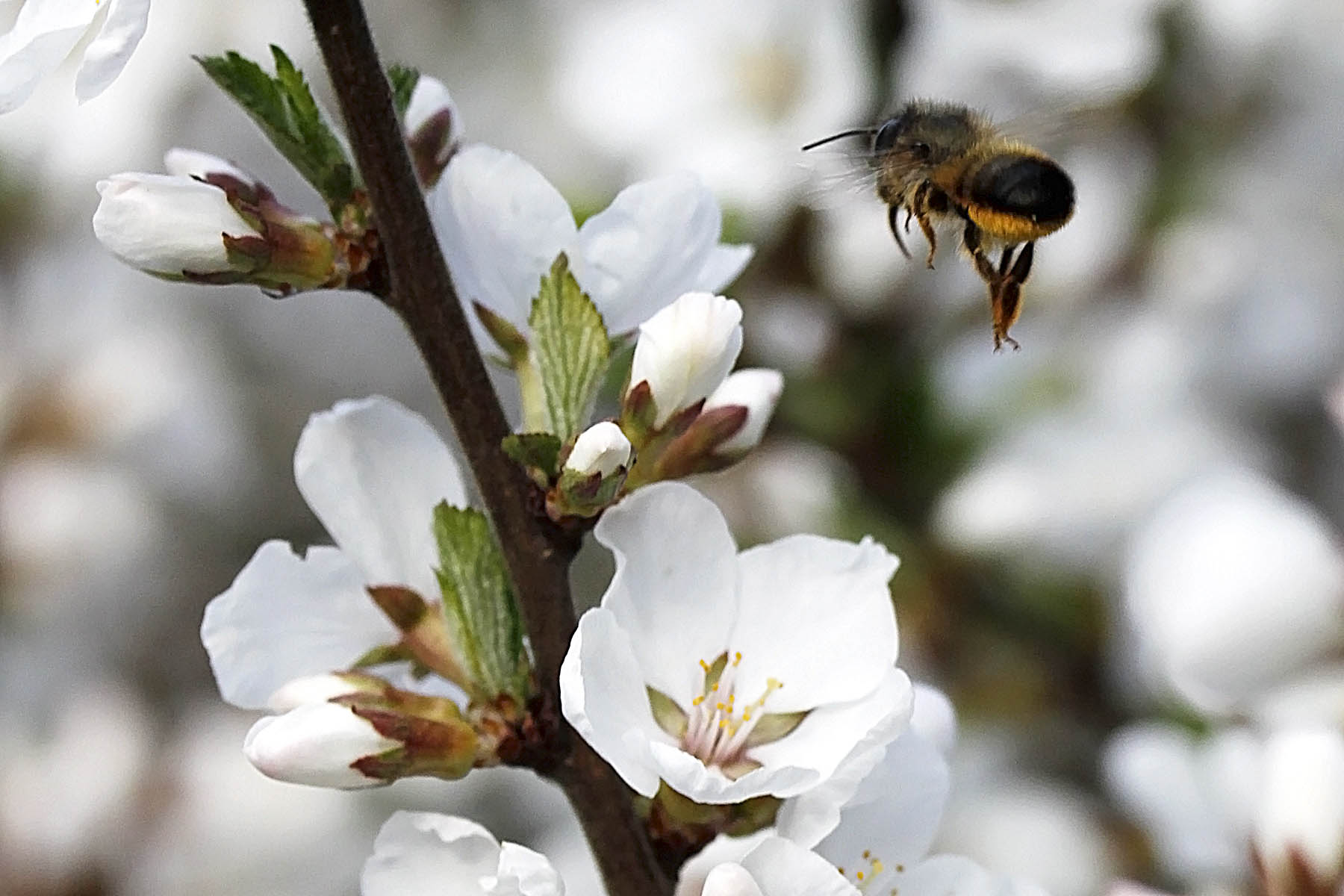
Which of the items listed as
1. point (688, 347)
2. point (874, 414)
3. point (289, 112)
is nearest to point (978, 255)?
point (688, 347)

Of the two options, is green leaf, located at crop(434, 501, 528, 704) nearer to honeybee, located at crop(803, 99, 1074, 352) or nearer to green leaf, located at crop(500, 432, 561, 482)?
green leaf, located at crop(500, 432, 561, 482)

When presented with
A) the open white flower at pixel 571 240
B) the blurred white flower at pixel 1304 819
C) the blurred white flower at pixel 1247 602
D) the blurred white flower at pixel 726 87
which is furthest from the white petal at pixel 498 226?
the blurred white flower at pixel 726 87

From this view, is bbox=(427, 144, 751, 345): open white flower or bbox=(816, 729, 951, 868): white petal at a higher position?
bbox=(427, 144, 751, 345): open white flower

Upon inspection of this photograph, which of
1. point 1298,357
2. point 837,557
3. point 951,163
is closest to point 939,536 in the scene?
point 1298,357

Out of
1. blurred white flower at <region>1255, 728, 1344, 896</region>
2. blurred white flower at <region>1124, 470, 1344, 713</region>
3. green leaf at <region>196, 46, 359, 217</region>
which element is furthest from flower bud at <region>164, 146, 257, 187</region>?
blurred white flower at <region>1124, 470, 1344, 713</region>

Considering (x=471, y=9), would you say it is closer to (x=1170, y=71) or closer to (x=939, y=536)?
(x=1170, y=71)

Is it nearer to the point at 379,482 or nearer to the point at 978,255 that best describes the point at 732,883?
the point at 379,482

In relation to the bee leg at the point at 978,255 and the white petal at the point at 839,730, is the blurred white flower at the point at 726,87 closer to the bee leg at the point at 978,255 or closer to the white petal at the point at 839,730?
the bee leg at the point at 978,255
